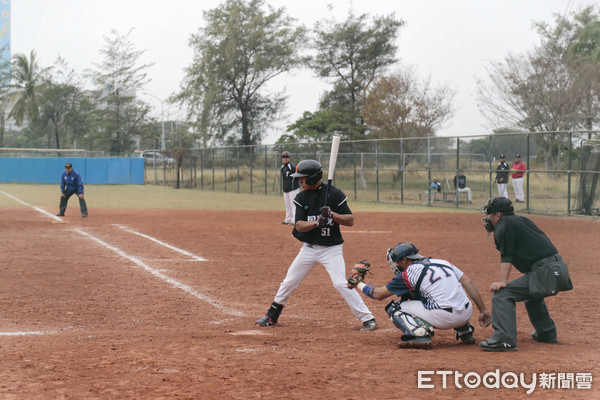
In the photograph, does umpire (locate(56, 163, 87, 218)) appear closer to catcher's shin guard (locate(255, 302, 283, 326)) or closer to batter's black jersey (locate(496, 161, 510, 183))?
batter's black jersey (locate(496, 161, 510, 183))

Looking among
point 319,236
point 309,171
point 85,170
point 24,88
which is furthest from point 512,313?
point 24,88

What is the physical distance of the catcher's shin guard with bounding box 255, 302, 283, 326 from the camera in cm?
777

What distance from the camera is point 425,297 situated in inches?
263

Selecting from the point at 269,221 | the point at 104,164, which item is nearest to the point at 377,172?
the point at 269,221

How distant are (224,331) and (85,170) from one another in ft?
170

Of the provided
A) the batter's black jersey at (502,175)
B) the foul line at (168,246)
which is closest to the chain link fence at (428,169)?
the batter's black jersey at (502,175)

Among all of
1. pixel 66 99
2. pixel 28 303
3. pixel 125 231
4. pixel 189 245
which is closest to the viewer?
pixel 28 303

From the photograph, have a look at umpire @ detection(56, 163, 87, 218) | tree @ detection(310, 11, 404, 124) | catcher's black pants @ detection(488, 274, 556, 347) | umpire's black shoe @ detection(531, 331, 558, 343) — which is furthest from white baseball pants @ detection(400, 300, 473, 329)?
tree @ detection(310, 11, 404, 124)

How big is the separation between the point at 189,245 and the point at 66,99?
2806 inches

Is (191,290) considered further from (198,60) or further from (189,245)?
(198,60)

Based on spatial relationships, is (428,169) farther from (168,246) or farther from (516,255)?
(516,255)

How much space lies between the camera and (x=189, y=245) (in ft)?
50.8

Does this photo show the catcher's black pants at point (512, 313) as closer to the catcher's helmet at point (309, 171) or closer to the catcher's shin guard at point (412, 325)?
the catcher's shin guard at point (412, 325)

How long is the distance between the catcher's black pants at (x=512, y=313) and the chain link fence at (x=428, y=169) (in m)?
16.5
